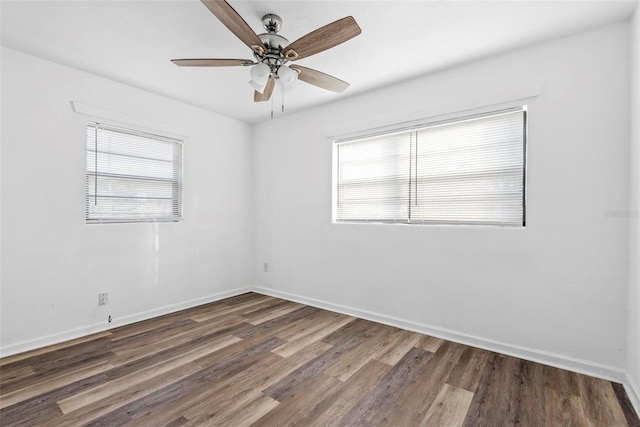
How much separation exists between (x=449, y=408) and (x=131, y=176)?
12.0 feet

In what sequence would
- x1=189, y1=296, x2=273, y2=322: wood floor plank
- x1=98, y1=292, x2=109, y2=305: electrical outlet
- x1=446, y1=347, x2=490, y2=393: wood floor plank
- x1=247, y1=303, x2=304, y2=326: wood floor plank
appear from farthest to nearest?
x1=189, y1=296, x2=273, y2=322: wood floor plank < x1=247, y1=303, x2=304, y2=326: wood floor plank < x1=98, y1=292, x2=109, y2=305: electrical outlet < x1=446, y1=347, x2=490, y2=393: wood floor plank

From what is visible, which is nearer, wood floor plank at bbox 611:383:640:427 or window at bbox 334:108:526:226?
wood floor plank at bbox 611:383:640:427

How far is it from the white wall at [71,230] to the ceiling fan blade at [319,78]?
7.08 feet

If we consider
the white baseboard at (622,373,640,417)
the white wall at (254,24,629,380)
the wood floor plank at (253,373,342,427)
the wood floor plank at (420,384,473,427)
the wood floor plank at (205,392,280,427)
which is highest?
the white wall at (254,24,629,380)

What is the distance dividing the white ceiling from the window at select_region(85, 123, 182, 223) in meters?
0.67

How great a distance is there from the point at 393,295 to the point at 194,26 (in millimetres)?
3013

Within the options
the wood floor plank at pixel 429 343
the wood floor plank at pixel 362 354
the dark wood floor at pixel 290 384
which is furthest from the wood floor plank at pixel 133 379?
the wood floor plank at pixel 429 343

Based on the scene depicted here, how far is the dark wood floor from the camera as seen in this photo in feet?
6.04

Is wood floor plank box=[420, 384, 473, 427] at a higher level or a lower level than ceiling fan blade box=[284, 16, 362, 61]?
lower

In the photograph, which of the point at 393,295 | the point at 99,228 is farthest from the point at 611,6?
the point at 99,228

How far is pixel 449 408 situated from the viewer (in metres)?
1.92

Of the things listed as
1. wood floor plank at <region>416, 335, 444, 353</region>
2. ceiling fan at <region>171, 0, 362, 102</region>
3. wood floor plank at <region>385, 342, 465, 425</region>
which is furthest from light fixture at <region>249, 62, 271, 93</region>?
wood floor plank at <region>416, 335, 444, 353</region>

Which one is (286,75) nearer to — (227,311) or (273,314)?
(273,314)

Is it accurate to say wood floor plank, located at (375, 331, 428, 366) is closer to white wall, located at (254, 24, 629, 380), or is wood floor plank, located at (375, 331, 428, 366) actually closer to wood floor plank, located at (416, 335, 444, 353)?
wood floor plank, located at (416, 335, 444, 353)
